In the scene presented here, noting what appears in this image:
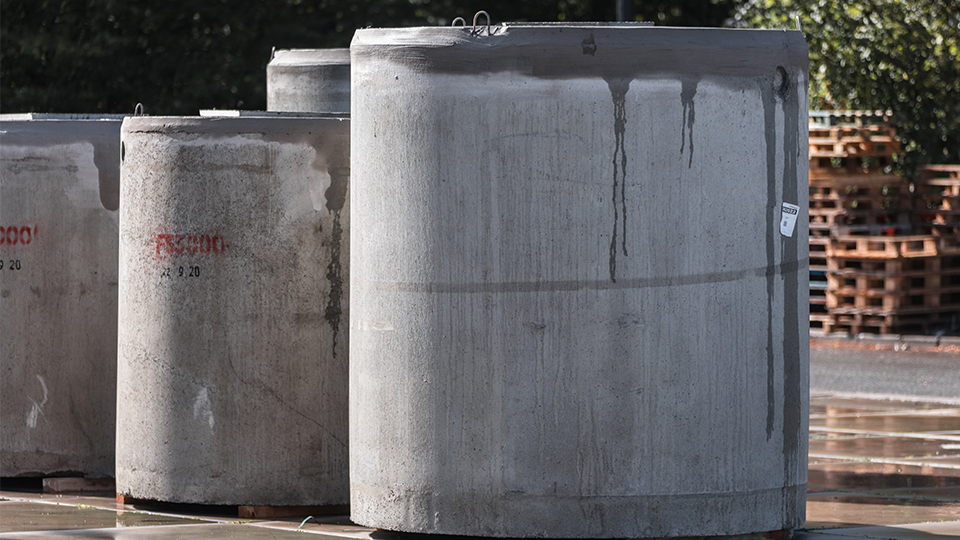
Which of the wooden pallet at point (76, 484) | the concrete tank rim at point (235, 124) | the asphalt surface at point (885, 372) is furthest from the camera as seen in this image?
the asphalt surface at point (885, 372)

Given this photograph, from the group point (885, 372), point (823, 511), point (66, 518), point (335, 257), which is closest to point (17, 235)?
point (66, 518)

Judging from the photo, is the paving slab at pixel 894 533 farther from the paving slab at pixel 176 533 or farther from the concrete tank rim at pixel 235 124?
the concrete tank rim at pixel 235 124

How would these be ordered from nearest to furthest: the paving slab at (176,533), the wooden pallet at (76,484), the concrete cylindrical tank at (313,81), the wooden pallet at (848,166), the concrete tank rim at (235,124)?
the paving slab at (176,533), the concrete tank rim at (235,124), the wooden pallet at (76,484), the concrete cylindrical tank at (313,81), the wooden pallet at (848,166)

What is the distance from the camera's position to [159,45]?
91.7 ft

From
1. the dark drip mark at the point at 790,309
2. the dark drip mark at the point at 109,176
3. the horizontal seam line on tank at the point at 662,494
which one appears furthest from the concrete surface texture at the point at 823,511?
the dark drip mark at the point at 109,176

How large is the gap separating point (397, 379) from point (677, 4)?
27745 millimetres

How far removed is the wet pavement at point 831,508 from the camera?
24.0ft

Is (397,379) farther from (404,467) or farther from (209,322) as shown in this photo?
(209,322)

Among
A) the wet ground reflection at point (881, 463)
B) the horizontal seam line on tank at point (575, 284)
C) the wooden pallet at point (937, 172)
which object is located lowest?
the wet ground reflection at point (881, 463)

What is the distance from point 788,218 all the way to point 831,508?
81.9 inches

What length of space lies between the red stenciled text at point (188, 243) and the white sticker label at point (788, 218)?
2688 millimetres

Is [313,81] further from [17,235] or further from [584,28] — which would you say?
[584,28]

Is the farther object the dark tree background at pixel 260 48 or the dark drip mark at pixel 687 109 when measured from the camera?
the dark tree background at pixel 260 48

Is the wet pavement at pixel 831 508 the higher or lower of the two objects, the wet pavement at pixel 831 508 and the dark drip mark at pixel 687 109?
the lower
